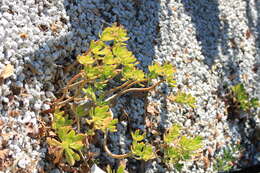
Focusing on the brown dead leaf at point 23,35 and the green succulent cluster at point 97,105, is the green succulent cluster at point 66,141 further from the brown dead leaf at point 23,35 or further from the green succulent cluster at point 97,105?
the brown dead leaf at point 23,35

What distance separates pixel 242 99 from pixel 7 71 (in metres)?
2.35

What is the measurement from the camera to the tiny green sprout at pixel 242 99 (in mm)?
3672

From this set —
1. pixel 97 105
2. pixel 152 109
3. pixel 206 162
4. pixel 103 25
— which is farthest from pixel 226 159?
pixel 97 105

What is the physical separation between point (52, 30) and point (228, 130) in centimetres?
194

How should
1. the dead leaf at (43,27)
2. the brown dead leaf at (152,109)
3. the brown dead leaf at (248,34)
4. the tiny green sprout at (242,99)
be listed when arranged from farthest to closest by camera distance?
the brown dead leaf at (248,34), the tiny green sprout at (242,99), the brown dead leaf at (152,109), the dead leaf at (43,27)

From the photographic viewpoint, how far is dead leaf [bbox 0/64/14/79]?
1.98 metres

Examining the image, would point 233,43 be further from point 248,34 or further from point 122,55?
point 122,55

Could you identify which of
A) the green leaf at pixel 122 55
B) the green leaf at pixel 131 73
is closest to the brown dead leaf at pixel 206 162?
the green leaf at pixel 131 73

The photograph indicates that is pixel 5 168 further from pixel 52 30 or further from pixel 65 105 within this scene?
pixel 52 30

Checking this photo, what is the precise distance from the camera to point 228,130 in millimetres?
3570

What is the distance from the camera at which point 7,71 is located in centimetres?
201

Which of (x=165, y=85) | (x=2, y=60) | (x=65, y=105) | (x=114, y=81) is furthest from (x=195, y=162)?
(x=2, y=60)

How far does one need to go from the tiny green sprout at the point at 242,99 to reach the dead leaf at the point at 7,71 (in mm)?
2317

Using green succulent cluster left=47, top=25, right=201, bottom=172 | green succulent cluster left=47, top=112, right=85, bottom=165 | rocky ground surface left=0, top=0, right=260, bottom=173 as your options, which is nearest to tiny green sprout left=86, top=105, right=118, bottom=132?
green succulent cluster left=47, top=25, right=201, bottom=172
